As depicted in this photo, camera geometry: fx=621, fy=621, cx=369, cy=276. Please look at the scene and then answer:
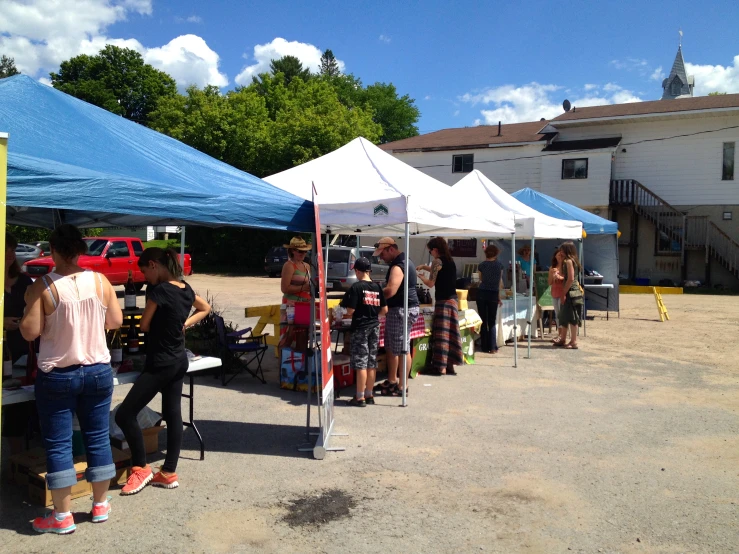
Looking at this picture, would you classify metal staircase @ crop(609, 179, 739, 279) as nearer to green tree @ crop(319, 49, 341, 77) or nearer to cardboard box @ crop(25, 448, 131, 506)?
cardboard box @ crop(25, 448, 131, 506)

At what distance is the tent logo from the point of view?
705cm

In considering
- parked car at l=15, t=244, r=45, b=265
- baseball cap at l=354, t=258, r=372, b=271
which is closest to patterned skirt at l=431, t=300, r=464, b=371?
baseball cap at l=354, t=258, r=372, b=271

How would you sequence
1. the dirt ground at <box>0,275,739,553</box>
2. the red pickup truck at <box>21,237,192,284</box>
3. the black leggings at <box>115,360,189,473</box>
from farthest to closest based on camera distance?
1. the red pickup truck at <box>21,237,192,284</box>
2. the black leggings at <box>115,360,189,473</box>
3. the dirt ground at <box>0,275,739,553</box>

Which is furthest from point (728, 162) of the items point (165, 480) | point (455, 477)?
point (165, 480)

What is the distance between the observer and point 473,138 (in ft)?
104

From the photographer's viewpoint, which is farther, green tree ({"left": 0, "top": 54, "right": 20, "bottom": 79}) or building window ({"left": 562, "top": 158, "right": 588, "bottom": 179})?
green tree ({"left": 0, "top": 54, "right": 20, "bottom": 79})

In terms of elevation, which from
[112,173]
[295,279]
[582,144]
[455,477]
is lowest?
[455,477]

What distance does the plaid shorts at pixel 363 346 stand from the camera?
6602mm

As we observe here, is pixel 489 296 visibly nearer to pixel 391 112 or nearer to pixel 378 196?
pixel 378 196

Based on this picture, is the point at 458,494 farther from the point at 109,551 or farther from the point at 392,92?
the point at 392,92

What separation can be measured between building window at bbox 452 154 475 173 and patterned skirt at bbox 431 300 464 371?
22.9 metres

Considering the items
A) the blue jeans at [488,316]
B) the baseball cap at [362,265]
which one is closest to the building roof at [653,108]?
the blue jeans at [488,316]

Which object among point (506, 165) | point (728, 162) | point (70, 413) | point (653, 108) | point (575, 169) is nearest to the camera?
point (70, 413)

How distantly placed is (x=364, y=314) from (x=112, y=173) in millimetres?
3041
